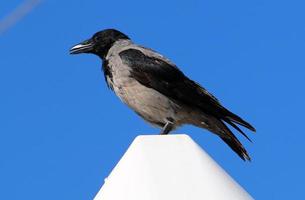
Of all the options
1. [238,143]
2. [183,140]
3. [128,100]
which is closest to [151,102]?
[128,100]

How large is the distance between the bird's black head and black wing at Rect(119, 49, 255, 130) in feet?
1.74

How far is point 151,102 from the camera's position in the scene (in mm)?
8148

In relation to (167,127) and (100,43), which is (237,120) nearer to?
(167,127)

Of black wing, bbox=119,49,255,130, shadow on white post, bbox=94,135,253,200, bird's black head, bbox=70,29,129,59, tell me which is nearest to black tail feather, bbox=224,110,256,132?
black wing, bbox=119,49,255,130

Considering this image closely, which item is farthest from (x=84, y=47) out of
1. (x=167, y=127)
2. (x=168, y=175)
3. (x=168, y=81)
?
(x=168, y=175)

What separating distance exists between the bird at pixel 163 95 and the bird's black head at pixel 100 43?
0.39m

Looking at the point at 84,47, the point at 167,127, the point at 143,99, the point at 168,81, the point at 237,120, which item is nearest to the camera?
the point at 237,120

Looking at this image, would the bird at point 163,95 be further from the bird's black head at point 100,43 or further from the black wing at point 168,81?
the bird's black head at point 100,43

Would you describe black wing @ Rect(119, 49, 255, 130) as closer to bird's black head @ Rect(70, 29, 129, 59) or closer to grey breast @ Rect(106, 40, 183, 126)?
grey breast @ Rect(106, 40, 183, 126)

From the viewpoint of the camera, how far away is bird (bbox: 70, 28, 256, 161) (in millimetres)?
8125

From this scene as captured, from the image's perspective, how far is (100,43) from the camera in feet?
29.7

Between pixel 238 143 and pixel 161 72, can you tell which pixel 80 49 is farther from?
pixel 238 143

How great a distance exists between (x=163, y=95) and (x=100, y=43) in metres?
1.25

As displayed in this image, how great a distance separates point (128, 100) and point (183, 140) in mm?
4038
